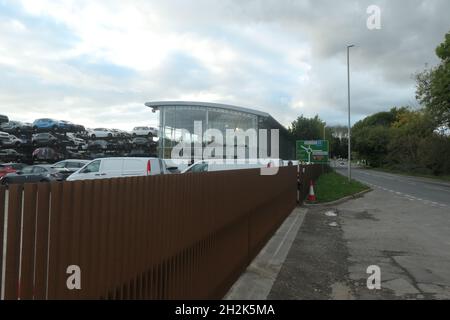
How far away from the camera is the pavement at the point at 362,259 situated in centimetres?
577

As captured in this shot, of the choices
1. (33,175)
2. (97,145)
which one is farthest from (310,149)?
(97,145)

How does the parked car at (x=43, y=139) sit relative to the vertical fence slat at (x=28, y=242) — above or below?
above

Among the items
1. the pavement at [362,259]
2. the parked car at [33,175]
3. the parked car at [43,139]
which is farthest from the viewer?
the parked car at [43,139]

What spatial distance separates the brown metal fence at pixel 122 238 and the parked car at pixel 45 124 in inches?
1755

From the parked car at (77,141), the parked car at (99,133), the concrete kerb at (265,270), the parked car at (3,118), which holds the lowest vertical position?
the concrete kerb at (265,270)

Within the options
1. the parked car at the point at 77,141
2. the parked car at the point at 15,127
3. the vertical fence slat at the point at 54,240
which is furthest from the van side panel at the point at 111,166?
the parked car at the point at 15,127

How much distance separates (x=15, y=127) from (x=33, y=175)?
27.6 meters

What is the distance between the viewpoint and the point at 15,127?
47594 mm

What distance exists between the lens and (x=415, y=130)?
6525 centimetres

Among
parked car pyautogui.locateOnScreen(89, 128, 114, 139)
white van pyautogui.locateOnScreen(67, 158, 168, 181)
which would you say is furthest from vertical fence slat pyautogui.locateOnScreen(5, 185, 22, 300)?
parked car pyautogui.locateOnScreen(89, 128, 114, 139)

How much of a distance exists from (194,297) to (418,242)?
6.73 metres

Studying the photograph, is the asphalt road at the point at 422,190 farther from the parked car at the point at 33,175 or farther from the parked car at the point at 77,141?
the parked car at the point at 77,141

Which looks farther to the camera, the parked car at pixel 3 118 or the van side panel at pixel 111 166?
the parked car at pixel 3 118

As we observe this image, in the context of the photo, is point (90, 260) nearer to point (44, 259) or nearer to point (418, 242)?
point (44, 259)
